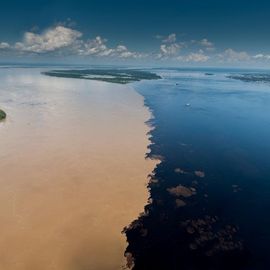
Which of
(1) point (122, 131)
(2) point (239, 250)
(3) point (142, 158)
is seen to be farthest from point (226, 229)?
(1) point (122, 131)

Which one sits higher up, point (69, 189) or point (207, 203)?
point (69, 189)

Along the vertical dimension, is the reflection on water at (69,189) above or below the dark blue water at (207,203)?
above

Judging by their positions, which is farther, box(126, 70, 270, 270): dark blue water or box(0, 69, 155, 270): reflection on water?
box(126, 70, 270, 270): dark blue water

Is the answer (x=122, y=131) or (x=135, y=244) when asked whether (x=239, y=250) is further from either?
(x=122, y=131)

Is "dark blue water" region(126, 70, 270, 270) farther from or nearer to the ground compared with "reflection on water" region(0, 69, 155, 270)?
nearer to the ground

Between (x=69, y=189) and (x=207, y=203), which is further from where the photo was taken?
(x=69, y=189)
